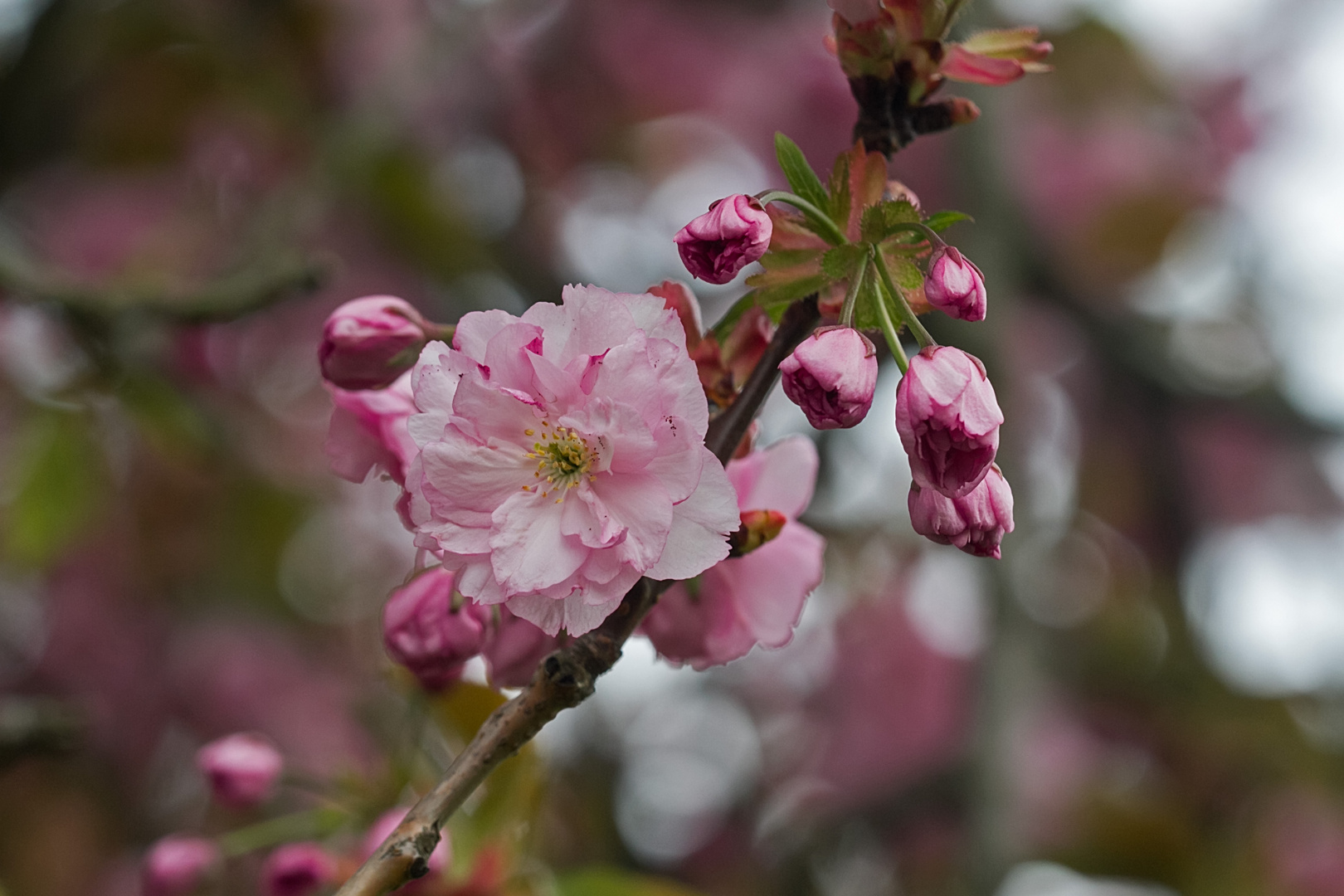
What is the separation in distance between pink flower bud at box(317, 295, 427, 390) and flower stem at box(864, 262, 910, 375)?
12.1 inches

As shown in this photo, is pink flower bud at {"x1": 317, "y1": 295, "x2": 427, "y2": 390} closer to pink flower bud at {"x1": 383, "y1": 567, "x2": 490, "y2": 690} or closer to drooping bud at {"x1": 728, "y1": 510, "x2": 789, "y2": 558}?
pink flower bud at {"x1": 383, "y1": 567, "x2": 490, "y2": 690}

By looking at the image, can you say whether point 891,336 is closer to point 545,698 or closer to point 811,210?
point 811,210

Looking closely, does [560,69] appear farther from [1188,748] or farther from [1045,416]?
[1188,748]

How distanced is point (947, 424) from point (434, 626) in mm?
385

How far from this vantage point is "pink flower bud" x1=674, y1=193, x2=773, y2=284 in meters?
0.63

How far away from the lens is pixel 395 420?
2.56ft

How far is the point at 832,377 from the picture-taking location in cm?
60

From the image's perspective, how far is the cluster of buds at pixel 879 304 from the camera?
61cm

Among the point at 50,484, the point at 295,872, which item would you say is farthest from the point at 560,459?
the point at 50,484

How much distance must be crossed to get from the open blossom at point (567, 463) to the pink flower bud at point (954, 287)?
14 centimetres

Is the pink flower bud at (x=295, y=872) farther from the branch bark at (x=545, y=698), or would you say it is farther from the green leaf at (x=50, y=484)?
the green leaf at (x=50, y=484)

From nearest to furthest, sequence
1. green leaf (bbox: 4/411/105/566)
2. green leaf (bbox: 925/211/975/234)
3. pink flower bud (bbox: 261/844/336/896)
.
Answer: green leaf (bbox: 925/211/975/234) → pink flower bud (bbox: 261/844/336/896) → green leaf (bbox: 4/411/105/566)

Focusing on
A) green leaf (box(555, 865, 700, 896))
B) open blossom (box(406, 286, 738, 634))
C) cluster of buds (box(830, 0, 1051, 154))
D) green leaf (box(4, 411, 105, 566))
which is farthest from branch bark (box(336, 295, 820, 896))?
green leaf (box(4, 411, 105, 566))

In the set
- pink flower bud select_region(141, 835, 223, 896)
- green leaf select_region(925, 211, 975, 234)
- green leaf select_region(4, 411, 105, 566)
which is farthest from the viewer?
green leaf select_region(4, 411, 105, 566)
